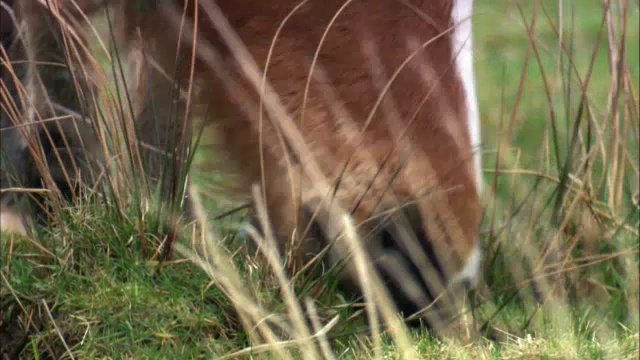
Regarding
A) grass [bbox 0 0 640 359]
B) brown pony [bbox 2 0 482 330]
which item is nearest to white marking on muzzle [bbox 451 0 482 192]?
brown pony [bbox 2 0 482 330]

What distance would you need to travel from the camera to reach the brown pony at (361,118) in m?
2.07

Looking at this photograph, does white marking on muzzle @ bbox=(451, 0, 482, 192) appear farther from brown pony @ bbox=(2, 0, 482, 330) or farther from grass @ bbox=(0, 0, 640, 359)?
grass @ bbox=(0, 0, 640, 359)

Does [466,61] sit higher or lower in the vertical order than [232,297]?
higher

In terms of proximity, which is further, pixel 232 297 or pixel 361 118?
pixel 232 297

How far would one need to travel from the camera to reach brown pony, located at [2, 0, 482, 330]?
81.7 inches

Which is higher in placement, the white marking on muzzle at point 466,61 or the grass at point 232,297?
the white marking on muzzle at point 466,61

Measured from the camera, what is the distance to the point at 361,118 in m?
2.08

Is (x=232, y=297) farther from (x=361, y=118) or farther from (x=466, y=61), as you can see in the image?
(x=466, y=61)

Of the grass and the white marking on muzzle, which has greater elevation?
the white marking on muzzle

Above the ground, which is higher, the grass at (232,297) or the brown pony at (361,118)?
the brown pony at (361,118)

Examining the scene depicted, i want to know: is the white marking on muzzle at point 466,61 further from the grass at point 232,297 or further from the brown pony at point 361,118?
the grass at point 232,297

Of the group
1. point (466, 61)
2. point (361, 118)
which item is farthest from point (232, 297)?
point (466, 61)

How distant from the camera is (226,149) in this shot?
2.23m

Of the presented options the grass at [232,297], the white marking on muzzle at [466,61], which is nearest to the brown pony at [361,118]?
the white marking on muzzle at [466,61]
